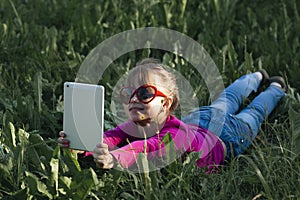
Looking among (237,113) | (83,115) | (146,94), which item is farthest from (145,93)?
(237,113)

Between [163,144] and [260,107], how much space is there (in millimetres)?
849

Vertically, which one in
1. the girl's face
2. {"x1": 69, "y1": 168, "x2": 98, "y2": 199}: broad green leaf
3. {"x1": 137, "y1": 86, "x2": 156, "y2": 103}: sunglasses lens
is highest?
{"x1": 137, "y1": 86, "x2": 156, "y2": 103}: sunglasses lens

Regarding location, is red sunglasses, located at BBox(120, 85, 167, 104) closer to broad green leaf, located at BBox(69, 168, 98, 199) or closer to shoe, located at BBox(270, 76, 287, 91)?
broad green leaf, located at BBox(69, 168, 98, 199)

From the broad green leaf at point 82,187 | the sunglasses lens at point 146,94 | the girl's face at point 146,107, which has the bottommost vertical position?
the broad green leaf at point 82,187

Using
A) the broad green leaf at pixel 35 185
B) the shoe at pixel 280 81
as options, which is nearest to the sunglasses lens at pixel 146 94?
the broad green leaf at pixel 35 185

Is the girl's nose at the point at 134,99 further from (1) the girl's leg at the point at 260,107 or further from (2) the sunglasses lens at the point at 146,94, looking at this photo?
(1) the girl's leg at the point at 260,107

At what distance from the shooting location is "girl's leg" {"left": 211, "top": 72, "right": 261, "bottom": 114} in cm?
293

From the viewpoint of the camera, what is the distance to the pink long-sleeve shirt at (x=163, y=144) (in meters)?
2.24

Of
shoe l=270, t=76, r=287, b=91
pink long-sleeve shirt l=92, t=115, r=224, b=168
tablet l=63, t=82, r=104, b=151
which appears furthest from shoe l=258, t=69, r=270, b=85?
tablet l=63, t=82, r=104, b=151

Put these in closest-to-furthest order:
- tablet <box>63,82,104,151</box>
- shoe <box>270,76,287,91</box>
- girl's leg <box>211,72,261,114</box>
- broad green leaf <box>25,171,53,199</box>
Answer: broad green leaf <box>25,171,53,199</box>
tablet <box>63,82,104,151</box>
girl's leg <box>211,72,261,114</box>
shoe <box>270,76,287,91</box>

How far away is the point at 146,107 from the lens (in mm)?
2369

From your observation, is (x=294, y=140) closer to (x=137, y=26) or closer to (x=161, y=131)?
(x=161, y=131)

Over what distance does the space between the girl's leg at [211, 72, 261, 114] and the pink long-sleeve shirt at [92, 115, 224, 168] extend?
0.35 m

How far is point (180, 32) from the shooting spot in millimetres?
3799
